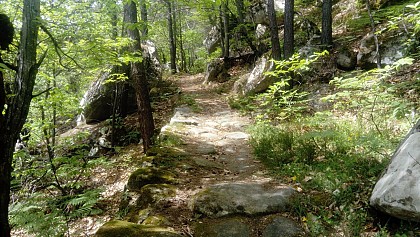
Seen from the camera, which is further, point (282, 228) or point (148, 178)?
point (148, 178)

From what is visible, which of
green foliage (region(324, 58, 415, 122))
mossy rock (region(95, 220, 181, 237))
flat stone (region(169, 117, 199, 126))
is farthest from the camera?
flat stone (region(169, 117, 199, 126))

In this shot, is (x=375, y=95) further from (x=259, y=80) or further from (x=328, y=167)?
(x=259, y=80)

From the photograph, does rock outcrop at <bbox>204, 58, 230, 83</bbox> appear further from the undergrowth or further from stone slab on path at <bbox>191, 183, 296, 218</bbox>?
stone slab on path at <bbox>191, 183, 296, 218</bbox>

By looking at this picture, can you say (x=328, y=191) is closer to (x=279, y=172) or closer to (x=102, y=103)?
(x=279, y=172)

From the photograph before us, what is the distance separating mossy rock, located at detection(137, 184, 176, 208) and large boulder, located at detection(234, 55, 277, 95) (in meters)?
6.96

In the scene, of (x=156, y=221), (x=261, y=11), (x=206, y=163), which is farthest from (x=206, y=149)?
(x=261, y=11)

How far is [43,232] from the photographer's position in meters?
3.81

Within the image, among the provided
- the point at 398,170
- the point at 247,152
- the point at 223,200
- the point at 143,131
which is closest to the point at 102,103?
the point at 143,131

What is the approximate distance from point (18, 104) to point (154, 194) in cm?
206

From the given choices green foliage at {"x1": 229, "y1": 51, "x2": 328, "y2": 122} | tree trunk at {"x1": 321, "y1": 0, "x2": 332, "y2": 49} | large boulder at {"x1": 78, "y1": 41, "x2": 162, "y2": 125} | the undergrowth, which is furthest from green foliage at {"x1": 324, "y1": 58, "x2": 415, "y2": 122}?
large boulder at {"x1": 78, "y1": 41, "x2": 162, "y2": 125}

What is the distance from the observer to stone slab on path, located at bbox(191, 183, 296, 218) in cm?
338

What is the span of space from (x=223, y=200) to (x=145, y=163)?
2462 millimetres

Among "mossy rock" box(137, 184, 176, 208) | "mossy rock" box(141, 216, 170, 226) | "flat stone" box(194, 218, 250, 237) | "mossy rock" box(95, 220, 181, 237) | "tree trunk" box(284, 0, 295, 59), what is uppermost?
"tree trunk" box(284, 0, 295, 59)

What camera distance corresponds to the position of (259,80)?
1071cm
